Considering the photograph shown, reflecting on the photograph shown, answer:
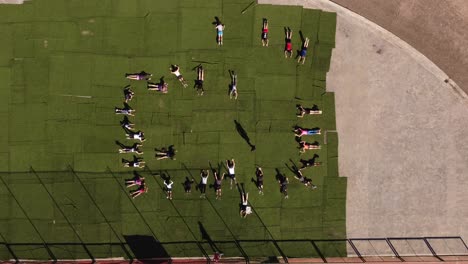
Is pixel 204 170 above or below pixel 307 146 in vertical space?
below

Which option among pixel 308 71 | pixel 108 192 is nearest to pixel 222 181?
pixel 108 192

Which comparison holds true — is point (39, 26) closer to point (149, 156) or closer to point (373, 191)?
point (149, 156)

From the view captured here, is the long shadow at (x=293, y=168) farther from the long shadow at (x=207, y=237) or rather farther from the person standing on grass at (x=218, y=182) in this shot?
the long shadow at (x=207, y=237)

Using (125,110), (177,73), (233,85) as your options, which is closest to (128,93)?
(125,110)

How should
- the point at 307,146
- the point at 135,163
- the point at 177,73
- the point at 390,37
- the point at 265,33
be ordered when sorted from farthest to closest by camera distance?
1. the point at 390,37
2. the point at 307,146
3. the point at 265,33
4. the point at 135,163
5. the point at 177,73

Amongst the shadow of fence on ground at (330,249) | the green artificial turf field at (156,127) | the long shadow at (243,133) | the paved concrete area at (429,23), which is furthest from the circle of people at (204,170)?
the paved concrete area at (429,23)

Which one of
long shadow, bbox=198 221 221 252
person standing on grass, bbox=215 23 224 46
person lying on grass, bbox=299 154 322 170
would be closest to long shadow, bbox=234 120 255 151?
person lying on grass, bbox=299 154 322 170

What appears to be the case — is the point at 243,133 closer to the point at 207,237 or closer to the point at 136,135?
the point at 136,135

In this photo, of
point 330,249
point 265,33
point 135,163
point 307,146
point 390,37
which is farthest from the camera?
point 330,249
